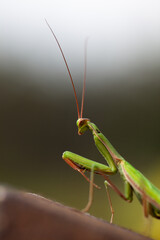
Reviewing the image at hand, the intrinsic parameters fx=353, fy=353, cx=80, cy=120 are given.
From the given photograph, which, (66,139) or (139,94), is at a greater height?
(139,94)

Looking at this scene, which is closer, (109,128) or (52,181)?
(52,181)

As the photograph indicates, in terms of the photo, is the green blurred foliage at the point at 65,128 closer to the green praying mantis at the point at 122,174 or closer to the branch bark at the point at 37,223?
Answer: the green praying mantis at the point at 122,174

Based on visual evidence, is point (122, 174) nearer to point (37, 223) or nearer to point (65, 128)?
point (37, 223)

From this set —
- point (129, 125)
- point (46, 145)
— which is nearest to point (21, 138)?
point (46, 145)

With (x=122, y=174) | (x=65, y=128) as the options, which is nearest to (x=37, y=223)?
(x=122, y=174)

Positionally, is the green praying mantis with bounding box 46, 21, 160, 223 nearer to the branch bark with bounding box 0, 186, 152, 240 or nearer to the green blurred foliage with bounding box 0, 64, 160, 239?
the branch bark with bounding box 0, 186, 152, 240

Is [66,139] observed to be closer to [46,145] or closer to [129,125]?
[46,145]
